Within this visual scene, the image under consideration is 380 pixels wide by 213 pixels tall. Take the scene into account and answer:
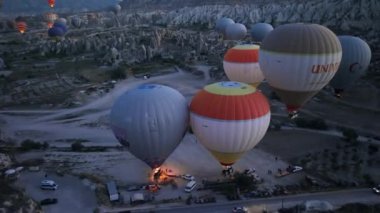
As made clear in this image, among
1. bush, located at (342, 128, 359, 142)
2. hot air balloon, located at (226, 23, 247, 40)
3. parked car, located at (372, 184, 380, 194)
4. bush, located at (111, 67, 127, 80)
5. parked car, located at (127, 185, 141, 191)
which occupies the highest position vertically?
parked car, located at (127, 185, 141, 191)

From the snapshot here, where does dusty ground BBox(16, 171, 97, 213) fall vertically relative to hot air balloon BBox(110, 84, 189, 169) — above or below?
below

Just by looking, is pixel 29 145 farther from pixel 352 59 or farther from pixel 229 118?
pixel 352 59

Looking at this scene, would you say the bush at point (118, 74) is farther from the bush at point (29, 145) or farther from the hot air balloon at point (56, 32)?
the hot air balloon at point (56, 32)

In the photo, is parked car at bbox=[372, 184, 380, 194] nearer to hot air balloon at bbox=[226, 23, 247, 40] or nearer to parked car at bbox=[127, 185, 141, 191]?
parked car at bbox=[127, 185, 141, 191]

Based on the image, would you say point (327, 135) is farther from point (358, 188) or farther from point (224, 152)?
point (224, 152)

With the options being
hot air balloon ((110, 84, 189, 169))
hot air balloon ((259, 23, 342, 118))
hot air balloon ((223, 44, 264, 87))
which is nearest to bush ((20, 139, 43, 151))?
hot air balloon ((110, 84, 189, 169))

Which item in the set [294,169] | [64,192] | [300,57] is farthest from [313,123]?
[64,192]

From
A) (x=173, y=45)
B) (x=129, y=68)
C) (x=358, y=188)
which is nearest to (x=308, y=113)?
(x=358, y=188)
